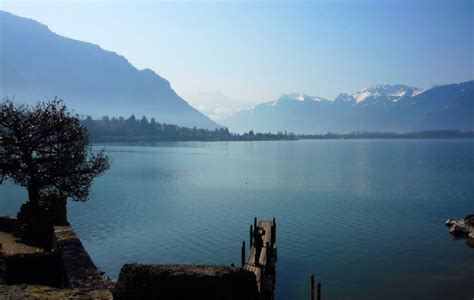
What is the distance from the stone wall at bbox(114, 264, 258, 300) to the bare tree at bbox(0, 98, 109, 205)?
80.5 ft

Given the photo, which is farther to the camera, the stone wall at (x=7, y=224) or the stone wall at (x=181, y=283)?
the stone wall at (x=7, y=224)

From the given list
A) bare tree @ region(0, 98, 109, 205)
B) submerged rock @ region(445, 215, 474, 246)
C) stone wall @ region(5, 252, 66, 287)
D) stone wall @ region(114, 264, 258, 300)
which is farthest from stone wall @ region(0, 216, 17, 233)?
submerged rock @ region(445, 215, 474, 246)

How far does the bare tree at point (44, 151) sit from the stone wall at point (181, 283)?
24537mm

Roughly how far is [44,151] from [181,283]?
27.7m

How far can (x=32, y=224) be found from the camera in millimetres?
27234


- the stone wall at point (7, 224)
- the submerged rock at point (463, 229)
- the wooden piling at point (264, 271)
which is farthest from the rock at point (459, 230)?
the stone wall at point (7, 224)

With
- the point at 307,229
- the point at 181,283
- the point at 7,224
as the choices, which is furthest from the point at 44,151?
the point at 307,229

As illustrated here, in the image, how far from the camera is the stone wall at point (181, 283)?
7.09 metres

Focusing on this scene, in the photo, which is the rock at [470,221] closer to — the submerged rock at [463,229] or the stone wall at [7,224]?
the submerged rock at [463,229]

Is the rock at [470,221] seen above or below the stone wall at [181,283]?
below

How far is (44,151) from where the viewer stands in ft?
102

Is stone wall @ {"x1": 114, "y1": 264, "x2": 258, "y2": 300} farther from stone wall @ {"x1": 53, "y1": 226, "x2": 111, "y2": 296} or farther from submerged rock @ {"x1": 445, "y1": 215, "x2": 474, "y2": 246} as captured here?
submerged rock @ {"x1": 445, "y1": 215, "x2": 474, "y2": 246}

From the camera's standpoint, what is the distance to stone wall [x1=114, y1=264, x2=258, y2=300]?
709 cm

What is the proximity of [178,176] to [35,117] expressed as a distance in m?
93.6
